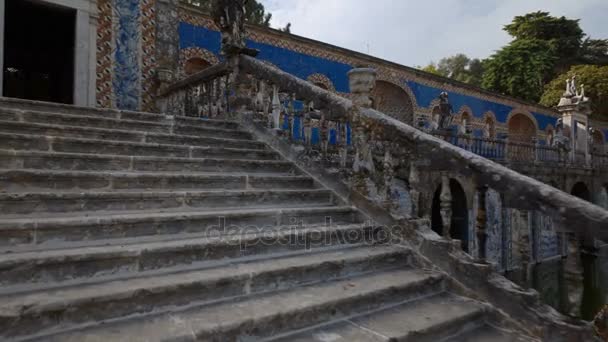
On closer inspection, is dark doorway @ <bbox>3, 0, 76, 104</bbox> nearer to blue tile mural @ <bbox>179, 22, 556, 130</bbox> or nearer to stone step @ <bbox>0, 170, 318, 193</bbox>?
blue tile mural @ <bbox>179, 22, 556, 130</bbox>

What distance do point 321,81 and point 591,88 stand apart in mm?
23156

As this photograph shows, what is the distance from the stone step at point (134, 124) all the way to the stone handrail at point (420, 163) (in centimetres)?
95

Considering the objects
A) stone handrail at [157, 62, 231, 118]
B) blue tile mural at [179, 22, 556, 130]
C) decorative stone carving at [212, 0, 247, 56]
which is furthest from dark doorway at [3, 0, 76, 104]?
decorative stone carving at [212, 0, 247, 56]

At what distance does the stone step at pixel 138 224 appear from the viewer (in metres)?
2.50

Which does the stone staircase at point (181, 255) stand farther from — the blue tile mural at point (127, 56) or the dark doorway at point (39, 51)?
the dark doorway at point (39, 51)

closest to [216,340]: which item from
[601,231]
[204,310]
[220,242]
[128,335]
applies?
[204,310]

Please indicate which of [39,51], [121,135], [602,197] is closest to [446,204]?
[121,135]

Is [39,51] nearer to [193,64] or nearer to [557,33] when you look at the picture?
[193,64]

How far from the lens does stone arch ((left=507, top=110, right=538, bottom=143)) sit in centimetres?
2239

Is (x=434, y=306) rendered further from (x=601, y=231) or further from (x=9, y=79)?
(x=9, y=79)

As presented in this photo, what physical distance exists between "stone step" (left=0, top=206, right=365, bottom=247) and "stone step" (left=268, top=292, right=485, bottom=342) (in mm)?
1158

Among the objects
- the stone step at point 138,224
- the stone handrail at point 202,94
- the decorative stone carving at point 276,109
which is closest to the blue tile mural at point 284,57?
the stone handrail at point 202,94

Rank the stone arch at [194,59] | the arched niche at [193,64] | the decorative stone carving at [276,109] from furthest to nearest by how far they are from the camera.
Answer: the arched niche at [193,64], the stone arch at [194,59], the decorative stone carving at [276,109]

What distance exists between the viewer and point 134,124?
4660 millimetres
